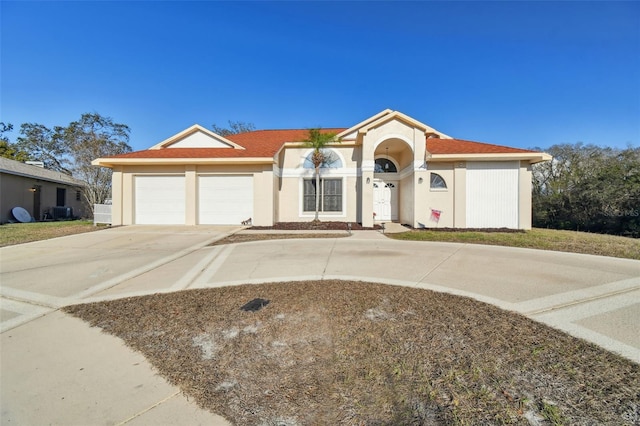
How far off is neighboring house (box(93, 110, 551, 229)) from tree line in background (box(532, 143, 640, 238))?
5.86 metres

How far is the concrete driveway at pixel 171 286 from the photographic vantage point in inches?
92.6

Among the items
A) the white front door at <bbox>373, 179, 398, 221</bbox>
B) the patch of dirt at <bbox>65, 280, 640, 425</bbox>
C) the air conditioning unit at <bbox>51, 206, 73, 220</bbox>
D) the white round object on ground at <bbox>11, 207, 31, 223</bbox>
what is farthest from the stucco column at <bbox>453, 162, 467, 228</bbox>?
the air conditioning unit at <bbox>51, 206, 73, 220</bbox>

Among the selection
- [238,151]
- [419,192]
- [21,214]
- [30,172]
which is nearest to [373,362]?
[419,192]

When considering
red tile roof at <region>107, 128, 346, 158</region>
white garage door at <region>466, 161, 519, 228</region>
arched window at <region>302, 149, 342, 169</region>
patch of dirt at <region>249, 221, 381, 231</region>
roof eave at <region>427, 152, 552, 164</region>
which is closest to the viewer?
roof eave at <region>427, 152, 552, 164</region>

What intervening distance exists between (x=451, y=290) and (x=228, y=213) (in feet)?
39.0

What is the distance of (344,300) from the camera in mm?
4207

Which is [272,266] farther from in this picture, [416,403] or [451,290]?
[416,403]

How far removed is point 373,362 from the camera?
2.73 metres

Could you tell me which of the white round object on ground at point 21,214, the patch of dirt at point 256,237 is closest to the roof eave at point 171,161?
the patch of dirt at point 256,237

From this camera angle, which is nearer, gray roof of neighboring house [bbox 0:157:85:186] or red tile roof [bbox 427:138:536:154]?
red tile roof [bbox 427:138:536:154]

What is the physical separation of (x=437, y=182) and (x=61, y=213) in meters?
27.1

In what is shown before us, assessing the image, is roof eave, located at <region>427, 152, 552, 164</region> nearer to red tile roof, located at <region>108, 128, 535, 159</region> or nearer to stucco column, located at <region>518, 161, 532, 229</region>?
red tile roof, located at <region>108, 128, 535, 159</region>

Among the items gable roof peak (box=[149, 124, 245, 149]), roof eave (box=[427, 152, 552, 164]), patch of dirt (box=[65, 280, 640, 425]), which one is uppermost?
gable roof peak (box=[149, 124, 245, 149])

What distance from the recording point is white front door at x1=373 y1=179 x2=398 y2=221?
52.9ft
